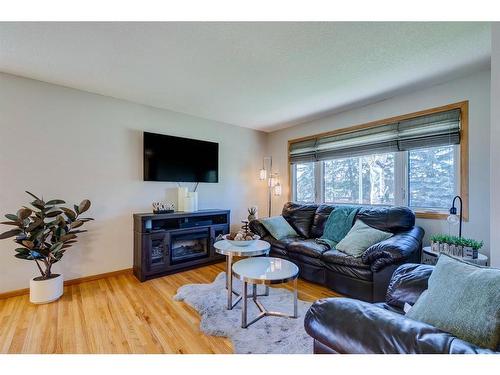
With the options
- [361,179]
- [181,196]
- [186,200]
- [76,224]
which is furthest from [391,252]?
[76,224]

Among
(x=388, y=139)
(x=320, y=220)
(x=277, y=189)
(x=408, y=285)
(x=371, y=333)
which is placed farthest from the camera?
(x=277, y=189)

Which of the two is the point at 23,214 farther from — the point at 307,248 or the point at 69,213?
the point at 307,248


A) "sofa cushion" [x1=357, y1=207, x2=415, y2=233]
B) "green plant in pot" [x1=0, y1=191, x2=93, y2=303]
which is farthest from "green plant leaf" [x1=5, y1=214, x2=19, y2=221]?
"sofa cushion" [x1=357, y1=207, x2=415, y2=233]

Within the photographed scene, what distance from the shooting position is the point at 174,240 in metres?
3.20

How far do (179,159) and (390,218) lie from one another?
2.94 metres

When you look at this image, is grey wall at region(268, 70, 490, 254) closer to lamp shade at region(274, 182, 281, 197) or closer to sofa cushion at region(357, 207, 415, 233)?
sofa cushion at region(357, 207, 415, 233)

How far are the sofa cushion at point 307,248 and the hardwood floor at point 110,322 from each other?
384 millimetres

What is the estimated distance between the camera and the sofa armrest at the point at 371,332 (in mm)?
730

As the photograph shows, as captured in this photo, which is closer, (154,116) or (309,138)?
(154,116)

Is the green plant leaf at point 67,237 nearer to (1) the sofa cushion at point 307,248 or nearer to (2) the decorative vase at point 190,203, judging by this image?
(2) the decorative vase at point 190,203
